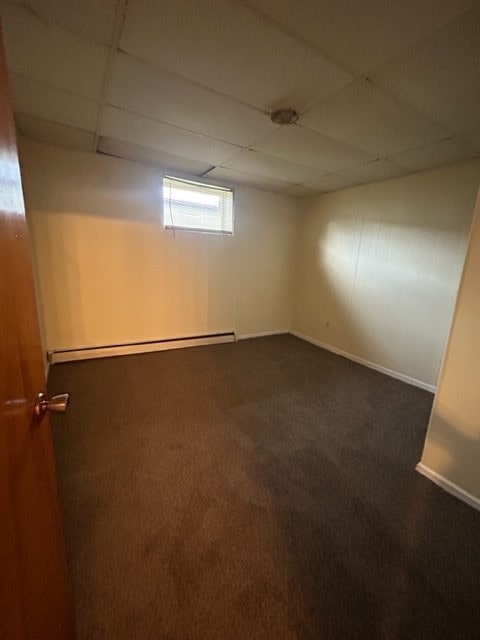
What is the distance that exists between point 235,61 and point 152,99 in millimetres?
685

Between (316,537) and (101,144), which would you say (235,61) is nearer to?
(101,144)

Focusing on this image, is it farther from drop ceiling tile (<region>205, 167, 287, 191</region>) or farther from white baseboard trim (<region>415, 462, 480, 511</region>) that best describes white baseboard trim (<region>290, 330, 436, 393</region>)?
drop ceiling tile (<region>205, 167, 287, 191</region>)

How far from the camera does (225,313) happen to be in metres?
4.04

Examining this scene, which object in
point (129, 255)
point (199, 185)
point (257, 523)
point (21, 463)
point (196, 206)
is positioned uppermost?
point (199, 185)

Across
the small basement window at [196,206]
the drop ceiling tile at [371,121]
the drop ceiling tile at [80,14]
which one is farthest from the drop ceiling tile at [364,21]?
the small basement window at [196,206]

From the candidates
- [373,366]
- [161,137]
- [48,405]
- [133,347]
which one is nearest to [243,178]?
[161,137]

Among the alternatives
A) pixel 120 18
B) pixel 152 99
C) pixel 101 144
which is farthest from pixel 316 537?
pixel 101 144

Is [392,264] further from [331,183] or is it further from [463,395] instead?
[463,395]

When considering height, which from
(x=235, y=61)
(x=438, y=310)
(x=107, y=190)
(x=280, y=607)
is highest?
(x=235, y=61)

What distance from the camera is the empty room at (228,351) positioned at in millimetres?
955

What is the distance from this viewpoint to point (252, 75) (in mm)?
1474

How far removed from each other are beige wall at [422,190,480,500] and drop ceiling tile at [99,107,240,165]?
6.92 ft

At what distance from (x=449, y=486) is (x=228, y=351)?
262 cm

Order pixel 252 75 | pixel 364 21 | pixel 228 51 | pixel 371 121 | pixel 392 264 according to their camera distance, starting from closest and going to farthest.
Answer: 1. pixel 364 21
2. pixel 228 51
3. pixel 252 75
4. pixel 371 121
5. pixel 392 264
